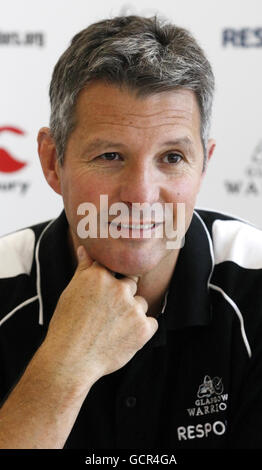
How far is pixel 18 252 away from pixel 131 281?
356 millimetres

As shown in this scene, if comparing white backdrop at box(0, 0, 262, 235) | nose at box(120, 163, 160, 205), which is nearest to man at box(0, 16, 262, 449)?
nose at box(120, 163, 160, 205)

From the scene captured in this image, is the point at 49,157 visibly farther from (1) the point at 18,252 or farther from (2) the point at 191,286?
(2) the point at 191,286

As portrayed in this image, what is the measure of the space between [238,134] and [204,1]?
573 mm

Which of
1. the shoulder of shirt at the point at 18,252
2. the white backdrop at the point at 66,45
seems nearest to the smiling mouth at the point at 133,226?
the shoulder of shirt at the point at 18,252

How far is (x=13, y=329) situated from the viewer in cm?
145

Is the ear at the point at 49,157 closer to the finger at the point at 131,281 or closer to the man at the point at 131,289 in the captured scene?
the man at the point at 131,289

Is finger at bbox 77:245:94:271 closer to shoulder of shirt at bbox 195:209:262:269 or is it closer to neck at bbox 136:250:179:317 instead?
neck at bbox 136:250:179:317

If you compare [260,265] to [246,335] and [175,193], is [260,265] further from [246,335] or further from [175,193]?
[175,193]

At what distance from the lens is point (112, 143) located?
1.27 metres

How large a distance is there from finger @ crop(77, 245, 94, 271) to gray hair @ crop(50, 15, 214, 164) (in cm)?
21

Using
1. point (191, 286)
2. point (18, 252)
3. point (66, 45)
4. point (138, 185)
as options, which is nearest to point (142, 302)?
point (191, 286)

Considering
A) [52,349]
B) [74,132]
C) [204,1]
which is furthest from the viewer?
[204,1]

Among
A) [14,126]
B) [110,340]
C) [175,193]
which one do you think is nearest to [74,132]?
[175,193]

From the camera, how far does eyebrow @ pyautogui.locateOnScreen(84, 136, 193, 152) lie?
1272 mm
